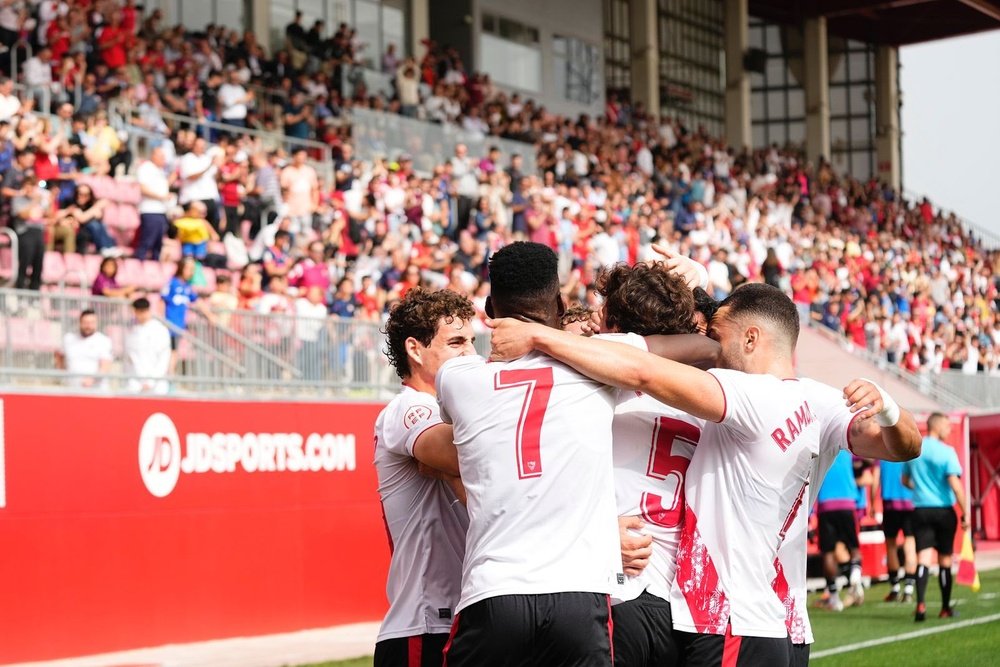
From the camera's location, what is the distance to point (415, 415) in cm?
496

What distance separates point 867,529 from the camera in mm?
19719

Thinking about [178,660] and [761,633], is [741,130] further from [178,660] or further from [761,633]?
[761,633]

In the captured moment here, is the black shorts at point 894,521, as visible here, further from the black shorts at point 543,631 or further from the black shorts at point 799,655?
the black shorts at point 543,631

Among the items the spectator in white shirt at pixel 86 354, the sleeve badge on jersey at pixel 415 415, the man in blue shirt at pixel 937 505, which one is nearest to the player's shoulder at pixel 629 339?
the sleeve badge on jersey at pixel 415 415

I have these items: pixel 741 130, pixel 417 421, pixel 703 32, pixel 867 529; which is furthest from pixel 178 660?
pixel 703 32

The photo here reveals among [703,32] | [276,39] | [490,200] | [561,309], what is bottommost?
[561,309]

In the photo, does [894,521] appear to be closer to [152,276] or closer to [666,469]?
[152,276]

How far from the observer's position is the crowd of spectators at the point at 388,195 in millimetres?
16688

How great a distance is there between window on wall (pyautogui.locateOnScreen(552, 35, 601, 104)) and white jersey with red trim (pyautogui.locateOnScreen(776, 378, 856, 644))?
1262 inches

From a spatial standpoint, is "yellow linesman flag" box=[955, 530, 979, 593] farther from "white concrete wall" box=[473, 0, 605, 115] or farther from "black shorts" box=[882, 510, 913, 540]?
"white concrete wall" box=[473, 0, 605, 115]

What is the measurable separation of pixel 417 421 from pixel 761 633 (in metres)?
1.33

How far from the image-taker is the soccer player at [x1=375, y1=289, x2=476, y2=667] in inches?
197

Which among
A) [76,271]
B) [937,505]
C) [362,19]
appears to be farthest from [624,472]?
[362,19]

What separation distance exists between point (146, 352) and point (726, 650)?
9701 mm
